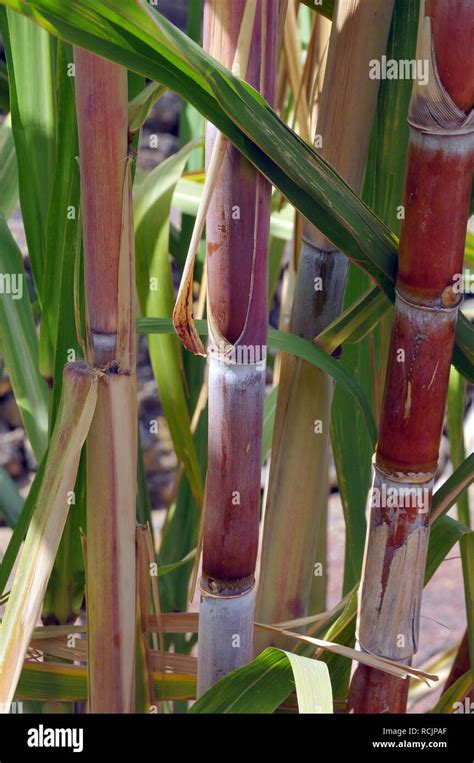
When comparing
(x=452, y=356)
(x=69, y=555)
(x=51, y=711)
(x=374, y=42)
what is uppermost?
(x=374, y=42)

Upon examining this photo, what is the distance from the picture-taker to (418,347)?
0.29 metres

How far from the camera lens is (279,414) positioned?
358 millimetres

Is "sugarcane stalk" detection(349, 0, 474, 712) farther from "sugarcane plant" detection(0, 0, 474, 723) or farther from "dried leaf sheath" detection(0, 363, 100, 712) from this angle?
"dried leaf sheath" detection(0, 363, 100, 712)

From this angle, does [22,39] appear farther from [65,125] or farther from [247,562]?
[247,562]

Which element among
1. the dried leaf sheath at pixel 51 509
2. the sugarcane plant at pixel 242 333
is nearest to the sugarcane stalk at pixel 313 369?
the sugarcane plant at pixel 242 333

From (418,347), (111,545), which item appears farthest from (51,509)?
(418,347)

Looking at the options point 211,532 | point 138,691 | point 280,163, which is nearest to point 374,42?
point 280,163

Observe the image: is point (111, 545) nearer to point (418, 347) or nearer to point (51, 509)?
point (51, 509)

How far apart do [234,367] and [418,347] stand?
0.23 feet

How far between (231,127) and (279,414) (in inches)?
5.8

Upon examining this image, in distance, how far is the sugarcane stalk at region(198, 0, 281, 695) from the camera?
10.0 inches

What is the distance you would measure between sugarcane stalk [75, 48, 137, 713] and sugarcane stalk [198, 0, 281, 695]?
0.03 metres

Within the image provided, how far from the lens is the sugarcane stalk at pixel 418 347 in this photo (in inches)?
10.1

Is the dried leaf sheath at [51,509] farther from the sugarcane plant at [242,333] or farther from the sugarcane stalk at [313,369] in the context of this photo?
the sugarcane stalk at [313,369]
